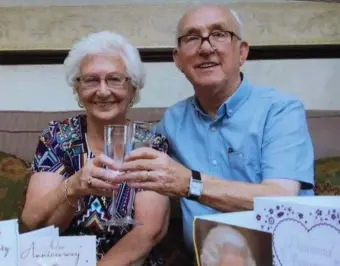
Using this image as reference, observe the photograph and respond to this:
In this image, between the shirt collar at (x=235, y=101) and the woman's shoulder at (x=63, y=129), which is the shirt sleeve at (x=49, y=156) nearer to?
the woman's shoulder at (x=63, y=129)

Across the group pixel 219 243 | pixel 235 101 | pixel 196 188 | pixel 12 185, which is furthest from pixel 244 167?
pixel 12 185

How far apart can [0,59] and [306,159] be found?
1.36 meters

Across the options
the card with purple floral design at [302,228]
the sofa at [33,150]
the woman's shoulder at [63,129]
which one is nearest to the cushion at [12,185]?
the sofa at [33,150]

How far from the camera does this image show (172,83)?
2.16m

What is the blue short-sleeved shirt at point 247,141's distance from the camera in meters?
1.34

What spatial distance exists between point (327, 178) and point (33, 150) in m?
0.96

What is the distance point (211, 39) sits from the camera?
1.44 meters

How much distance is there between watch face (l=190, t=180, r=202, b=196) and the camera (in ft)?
3.69

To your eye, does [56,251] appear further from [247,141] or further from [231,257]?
[247,141]

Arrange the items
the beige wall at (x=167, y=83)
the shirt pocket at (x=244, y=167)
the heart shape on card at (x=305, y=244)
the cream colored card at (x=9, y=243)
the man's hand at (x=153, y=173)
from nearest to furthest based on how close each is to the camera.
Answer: the heart shape on card at (x=305, y=244), the cream colored card at (x=9, y=243), the man's hand at (x=153, y=173), the shirt pocket at (x=244, y=167), the beige wall at (x=167, y=83)

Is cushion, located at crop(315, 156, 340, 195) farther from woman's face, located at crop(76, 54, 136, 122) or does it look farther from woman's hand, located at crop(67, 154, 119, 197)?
woman's hand, located at crop(67, 154, 119, 197)

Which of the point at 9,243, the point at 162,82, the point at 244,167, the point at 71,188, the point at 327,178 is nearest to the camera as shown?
the point at 9,243

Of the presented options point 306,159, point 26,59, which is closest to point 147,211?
point 306,159

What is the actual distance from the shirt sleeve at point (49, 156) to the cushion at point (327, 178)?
0.76m
